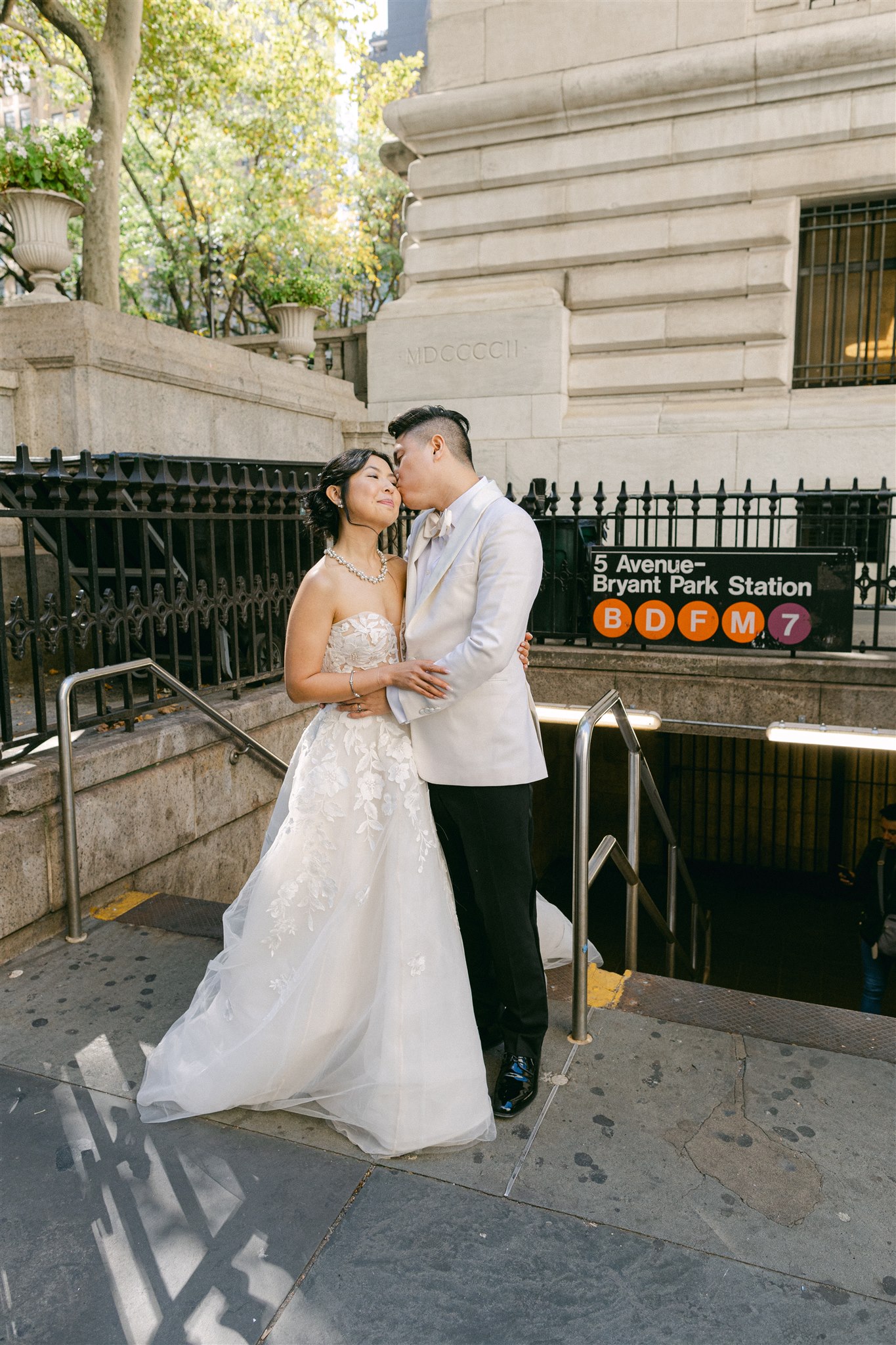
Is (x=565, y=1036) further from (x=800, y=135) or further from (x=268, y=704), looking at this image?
(x=800, y=135)

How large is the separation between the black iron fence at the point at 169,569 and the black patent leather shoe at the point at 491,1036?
187 cm

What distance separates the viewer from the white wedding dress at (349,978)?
104 inches

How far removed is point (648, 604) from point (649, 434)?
4.21 metres

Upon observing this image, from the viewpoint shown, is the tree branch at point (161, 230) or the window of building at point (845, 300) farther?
the tree branch at point (161, 230)

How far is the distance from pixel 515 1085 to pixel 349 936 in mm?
673

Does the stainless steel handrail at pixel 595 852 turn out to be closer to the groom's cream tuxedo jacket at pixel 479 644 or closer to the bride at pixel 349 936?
the groom's cream tuxedo jacket at pixel 479 644

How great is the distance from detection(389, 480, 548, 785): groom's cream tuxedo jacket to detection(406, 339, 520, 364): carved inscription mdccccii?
8670 millimetres

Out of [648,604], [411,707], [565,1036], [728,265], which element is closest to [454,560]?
[411,707]

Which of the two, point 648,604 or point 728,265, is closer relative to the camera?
point 648,604

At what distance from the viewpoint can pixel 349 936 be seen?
2854 millimetres

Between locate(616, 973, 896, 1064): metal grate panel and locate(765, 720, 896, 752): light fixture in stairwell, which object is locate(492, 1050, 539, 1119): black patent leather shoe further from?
locate(765, 720, 896, 752): light fixture in stairwell

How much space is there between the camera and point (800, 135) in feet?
32.1

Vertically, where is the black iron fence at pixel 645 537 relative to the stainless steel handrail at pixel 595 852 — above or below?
above

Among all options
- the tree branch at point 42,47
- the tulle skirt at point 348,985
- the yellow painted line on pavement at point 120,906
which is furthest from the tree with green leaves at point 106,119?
the tulle skirt at point 348,985
